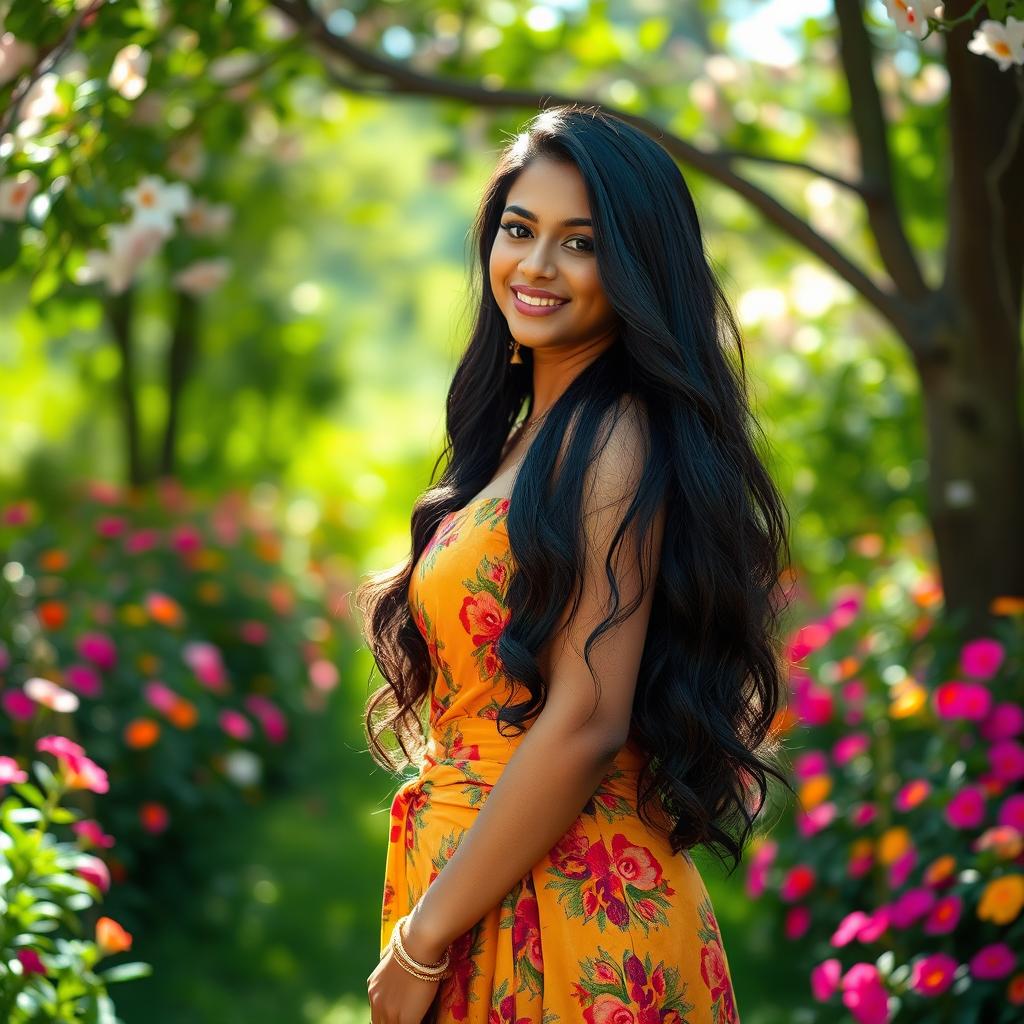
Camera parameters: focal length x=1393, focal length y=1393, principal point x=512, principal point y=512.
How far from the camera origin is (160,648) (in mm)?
4168

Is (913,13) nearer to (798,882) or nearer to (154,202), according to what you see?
(154,202)

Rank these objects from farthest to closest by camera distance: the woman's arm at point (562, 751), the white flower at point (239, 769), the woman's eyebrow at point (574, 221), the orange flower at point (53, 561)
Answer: the white flower at point (239, 769), the orange flower at point (53, 561), the woman's eyebrow at point (574, 221), the woman's arm at point (562, 751)

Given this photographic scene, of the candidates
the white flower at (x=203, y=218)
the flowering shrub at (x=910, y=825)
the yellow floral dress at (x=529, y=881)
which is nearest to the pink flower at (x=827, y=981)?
the flowering shrub at (x=910, y=825)

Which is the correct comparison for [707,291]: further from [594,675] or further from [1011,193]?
[1011,193]

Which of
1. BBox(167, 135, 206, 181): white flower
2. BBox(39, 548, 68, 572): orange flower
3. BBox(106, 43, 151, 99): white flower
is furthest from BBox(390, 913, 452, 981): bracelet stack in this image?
BBox(39, 548, 68, 572): orange flower

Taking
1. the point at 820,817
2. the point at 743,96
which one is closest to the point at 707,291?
the point at 820,817

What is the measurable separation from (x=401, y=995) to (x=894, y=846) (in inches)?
60.7

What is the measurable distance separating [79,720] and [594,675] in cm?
238

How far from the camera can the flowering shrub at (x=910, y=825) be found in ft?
8.39

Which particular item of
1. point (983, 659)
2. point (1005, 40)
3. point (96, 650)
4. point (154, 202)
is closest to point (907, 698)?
point (983, 659)

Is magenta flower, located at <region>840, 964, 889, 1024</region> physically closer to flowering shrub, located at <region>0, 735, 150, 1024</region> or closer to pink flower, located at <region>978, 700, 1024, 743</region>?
pink flower, located at <region>978, 700, 1024, 743</region>

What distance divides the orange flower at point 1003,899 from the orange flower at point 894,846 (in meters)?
0.36

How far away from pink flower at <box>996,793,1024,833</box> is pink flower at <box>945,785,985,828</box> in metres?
0.05

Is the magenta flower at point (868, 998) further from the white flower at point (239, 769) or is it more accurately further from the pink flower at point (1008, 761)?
the white flower at point (239, 769)
